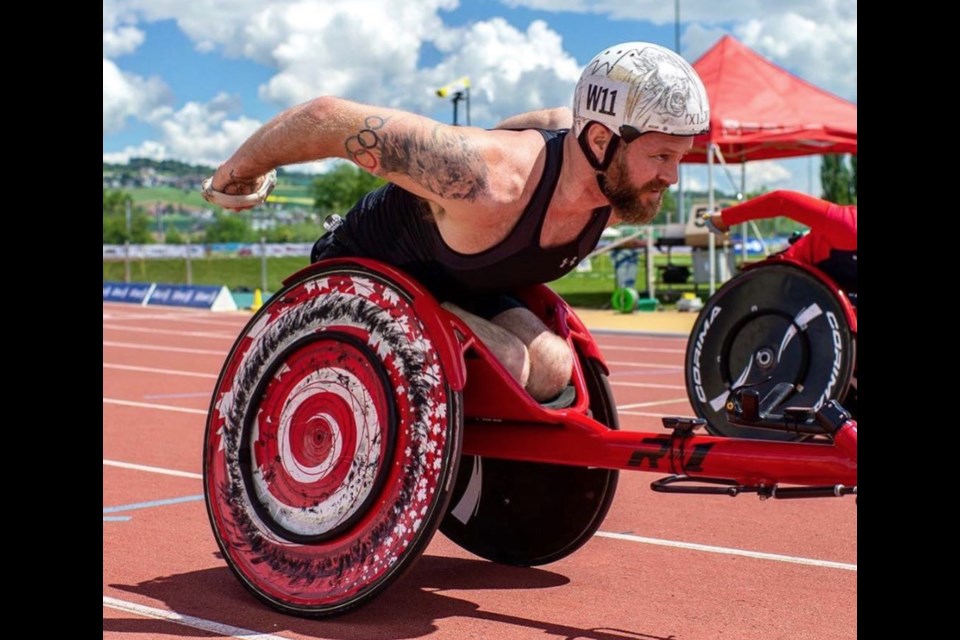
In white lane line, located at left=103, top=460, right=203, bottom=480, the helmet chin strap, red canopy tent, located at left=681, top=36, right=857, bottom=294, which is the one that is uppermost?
red canopy tent, located at left=681, top=36, right=857, bottom=294

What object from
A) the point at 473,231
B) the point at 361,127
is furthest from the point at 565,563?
the point at 361,127

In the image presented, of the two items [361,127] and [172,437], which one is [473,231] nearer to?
[361,127]

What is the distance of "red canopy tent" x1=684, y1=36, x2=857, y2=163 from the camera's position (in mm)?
21250

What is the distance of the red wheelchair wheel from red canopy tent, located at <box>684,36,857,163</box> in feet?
53.7

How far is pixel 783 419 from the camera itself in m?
4.29

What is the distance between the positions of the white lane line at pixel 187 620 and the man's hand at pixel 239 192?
1.44m

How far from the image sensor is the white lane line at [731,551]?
543 centimetres

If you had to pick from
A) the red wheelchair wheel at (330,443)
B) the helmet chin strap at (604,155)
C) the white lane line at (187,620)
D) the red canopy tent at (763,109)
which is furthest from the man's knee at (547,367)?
the red canopy tent at (763,109)

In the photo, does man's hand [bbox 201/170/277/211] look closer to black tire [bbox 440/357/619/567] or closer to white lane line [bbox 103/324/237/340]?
black tire [bbox 440/357/619/567]

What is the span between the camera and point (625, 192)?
447 centimetres

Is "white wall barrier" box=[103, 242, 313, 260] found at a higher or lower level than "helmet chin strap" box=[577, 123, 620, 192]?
higher

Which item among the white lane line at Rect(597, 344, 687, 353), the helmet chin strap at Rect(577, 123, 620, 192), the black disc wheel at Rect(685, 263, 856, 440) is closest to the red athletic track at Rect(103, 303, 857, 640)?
the black disc wheel at Rect(685, 263, 856, 440)
